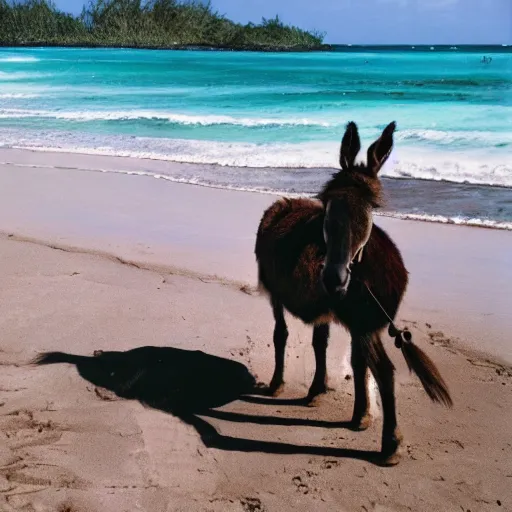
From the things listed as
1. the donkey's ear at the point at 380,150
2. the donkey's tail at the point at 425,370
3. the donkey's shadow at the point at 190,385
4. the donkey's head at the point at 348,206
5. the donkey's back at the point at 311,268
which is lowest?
the donkey's shadow at the point at 190,385

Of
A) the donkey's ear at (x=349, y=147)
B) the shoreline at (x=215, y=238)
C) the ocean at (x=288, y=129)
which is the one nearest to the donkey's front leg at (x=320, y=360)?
the donkey's ear at (x=349, y=147)

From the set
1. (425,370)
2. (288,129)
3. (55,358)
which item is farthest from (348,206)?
(288,129)

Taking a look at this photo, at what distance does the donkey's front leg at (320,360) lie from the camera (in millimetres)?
3736

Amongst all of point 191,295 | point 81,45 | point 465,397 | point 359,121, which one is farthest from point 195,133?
point 81,45

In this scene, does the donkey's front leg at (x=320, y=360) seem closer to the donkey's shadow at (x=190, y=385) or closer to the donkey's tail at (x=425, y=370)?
the donkey's shadow at (x=190, y=385)

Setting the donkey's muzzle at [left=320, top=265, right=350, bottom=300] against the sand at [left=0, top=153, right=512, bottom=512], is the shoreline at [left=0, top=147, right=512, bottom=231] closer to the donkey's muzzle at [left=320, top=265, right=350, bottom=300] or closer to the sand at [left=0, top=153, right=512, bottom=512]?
the sand at [left=0, top=153, right=512, bottom=512]

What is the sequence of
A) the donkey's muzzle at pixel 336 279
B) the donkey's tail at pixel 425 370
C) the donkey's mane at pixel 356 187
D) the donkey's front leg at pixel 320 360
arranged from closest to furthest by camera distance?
the donkey's muzzle at pixel 336 279 → the donkey's mane at pixel 356 187 → the donkey's tail at pixel 425 370 → the donkey's front leg at pixel 320 360

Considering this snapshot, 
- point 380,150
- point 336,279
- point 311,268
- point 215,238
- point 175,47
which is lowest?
point 215,238

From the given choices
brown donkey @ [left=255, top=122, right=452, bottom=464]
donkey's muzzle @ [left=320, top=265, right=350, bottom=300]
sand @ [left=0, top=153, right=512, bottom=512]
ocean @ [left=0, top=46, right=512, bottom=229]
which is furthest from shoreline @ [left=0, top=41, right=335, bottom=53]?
donkey's muzzle @ [left=320, top=265, right=350, bottom=300]

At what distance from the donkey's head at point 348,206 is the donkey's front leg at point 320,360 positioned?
3.24 feet

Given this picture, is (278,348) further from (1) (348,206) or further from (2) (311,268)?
(1) (348,206)

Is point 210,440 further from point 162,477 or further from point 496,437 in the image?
point 496,437

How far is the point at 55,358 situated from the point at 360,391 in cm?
206

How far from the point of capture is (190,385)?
13.1 ft
